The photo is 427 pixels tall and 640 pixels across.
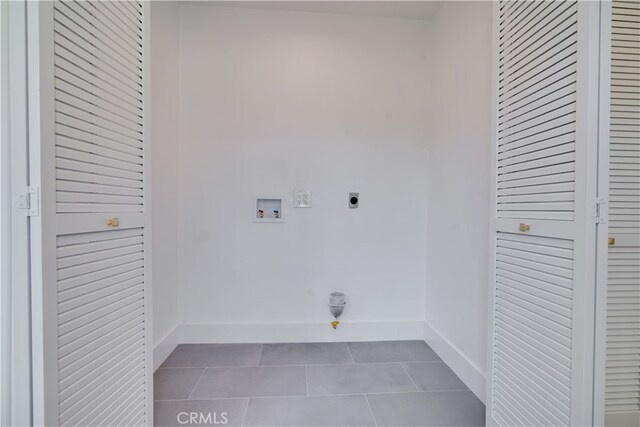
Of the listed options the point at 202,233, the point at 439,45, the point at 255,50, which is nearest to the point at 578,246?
the point at 439,45

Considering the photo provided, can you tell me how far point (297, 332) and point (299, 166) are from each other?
4.33 ft

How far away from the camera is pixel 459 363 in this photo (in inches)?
65.1

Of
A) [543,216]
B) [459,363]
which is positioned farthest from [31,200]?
[459,363]

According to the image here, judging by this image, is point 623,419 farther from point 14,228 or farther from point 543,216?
point 14,228

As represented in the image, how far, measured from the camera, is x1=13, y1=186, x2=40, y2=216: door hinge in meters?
0.70

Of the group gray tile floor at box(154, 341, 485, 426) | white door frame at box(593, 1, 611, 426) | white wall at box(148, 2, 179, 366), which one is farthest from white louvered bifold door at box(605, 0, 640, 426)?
white wall at box(148, 2, 179, 366)

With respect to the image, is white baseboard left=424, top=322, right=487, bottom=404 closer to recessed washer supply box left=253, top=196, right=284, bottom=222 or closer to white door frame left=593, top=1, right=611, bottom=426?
white door frame left=593, top=1, right=611, bottom=426

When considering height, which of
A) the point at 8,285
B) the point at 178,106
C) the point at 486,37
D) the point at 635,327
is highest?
the point at 486,37

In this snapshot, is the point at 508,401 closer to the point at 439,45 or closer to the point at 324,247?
the point at 324,247

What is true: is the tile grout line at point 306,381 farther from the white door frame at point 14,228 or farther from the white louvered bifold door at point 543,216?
the white door frame at point 14,228

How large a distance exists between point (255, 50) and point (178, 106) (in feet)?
2.42

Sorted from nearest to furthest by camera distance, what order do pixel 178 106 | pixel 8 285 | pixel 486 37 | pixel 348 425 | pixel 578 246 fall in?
1. pixel 8 285
2. pixel 578 246
3. pixel 348 425
4. pixel 486 37
5. pixel 178 106

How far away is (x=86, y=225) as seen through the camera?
835mm

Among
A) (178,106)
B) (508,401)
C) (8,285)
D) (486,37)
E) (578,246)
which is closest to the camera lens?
(8,285)
